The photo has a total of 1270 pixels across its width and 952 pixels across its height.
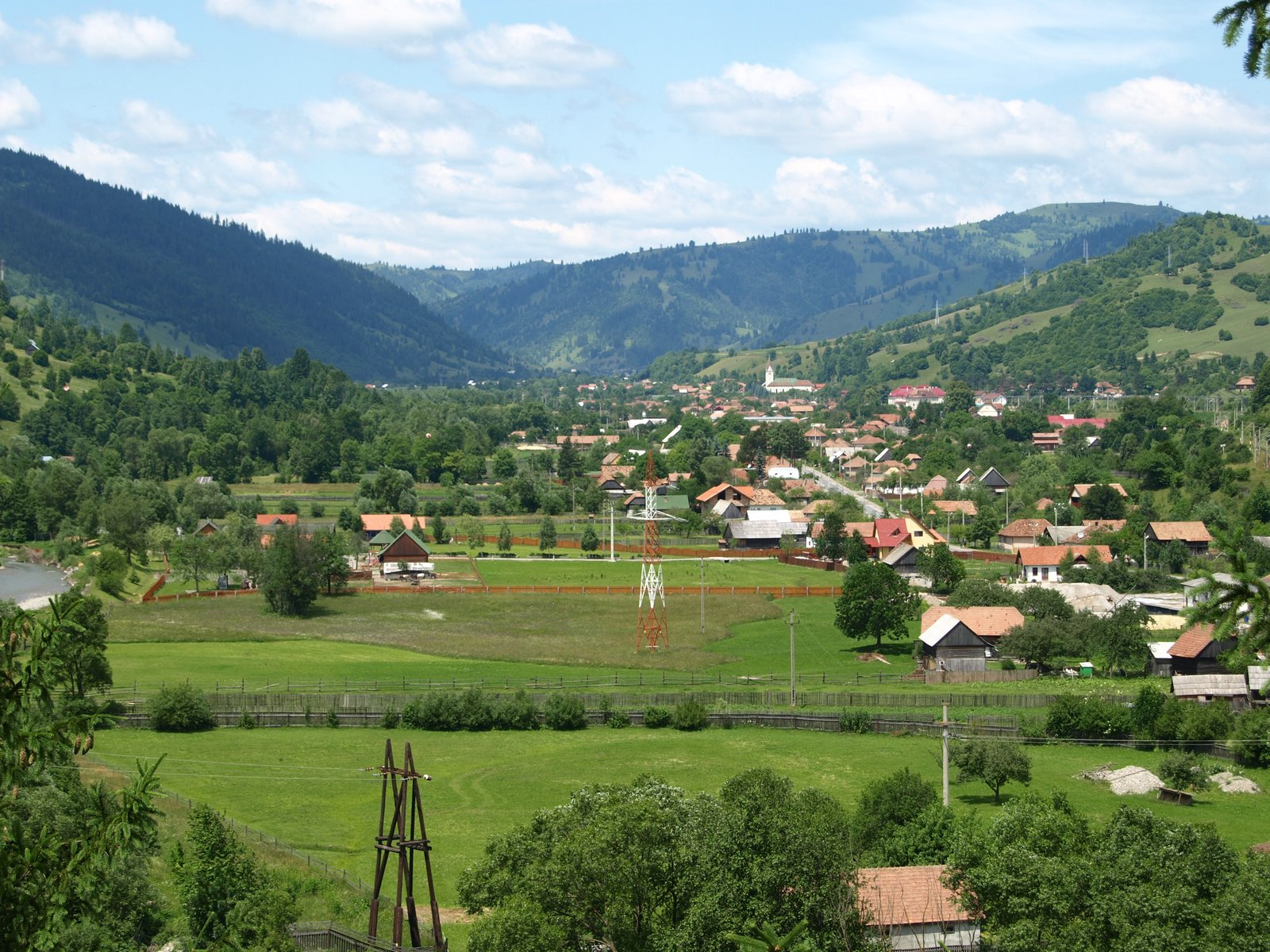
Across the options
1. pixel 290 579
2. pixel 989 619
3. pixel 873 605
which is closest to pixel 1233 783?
pixel 989 619

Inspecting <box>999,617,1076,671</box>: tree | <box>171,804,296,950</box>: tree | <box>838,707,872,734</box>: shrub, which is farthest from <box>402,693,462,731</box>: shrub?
<box>999,617,1076,671</box>: tree

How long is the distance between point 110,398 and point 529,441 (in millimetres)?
46867

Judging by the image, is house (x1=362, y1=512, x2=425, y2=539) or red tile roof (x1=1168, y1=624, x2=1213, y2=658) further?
house (x1=362, y1=512, x2=425, y2=539)

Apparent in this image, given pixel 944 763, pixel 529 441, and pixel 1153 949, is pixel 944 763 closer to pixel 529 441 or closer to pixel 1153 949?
pixel 1153 949

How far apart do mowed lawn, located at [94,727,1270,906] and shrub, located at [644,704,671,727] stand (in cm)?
66

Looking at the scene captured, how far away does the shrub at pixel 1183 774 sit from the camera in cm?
3781

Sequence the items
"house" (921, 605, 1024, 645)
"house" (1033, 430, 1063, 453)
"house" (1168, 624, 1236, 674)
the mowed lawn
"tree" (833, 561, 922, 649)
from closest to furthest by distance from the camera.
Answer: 1. the mowed lawn
2. "house" (1168, 624, 1236, 674)
3. "house" (921, 605, 1024, 645)
4. "tree" (833, 561, 922, 649)
5. "house" (1033, 430, 1063, 453)

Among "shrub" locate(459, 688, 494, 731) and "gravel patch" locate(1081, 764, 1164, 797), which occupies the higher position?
"shrub" locate(459, 688, 494, 731)

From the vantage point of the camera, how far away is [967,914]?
24891 mm

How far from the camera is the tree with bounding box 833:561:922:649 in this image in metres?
59.4

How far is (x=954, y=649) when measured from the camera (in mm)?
55781

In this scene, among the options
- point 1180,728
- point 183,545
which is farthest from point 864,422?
point 1180,728

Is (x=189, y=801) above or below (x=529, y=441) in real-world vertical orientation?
below

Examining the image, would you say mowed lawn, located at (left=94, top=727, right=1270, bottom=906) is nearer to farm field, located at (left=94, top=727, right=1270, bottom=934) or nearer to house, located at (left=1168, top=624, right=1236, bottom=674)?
farm field, located at (left=94, top=727, right=1270, bottom=934)
